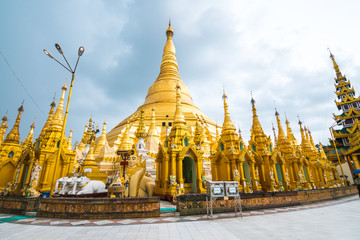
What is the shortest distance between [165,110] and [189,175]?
19700 millimetres

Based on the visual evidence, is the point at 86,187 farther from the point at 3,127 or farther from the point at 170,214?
the point at 3,127

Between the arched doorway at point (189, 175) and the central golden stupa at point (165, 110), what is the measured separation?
12008 mm

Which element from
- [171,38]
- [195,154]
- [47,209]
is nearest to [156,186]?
[195,154]

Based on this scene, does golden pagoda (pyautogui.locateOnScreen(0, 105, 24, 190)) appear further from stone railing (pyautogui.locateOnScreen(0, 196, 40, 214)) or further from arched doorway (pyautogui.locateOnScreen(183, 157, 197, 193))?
arched doorway (pyautogui.locateOnScreen(183, 157, 197, 193))

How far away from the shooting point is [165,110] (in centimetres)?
3122

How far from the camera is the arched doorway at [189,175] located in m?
11.7

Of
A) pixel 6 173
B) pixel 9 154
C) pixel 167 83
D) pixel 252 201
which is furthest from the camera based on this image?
pixel 167 83

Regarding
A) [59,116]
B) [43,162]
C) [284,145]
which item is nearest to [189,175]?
[43,162]

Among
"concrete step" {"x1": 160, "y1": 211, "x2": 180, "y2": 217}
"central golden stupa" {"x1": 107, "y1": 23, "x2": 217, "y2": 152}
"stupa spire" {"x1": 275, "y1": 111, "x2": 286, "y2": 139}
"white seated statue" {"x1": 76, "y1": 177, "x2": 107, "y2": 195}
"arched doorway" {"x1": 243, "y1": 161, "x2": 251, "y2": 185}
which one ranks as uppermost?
"central golden stupa" {"x1": 107, "y1": 23, "x2": 217, "y2": 152}

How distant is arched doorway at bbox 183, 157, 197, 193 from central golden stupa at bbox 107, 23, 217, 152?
39.4ft

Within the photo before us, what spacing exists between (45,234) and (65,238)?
85 cm

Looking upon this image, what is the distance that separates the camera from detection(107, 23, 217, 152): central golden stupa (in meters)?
26.8

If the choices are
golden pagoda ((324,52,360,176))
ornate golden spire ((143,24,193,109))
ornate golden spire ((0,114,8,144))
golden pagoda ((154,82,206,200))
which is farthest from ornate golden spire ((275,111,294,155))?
ornate golden spire ((0,114,8,144))

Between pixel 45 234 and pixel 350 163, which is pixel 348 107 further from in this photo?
pixel 45 234
